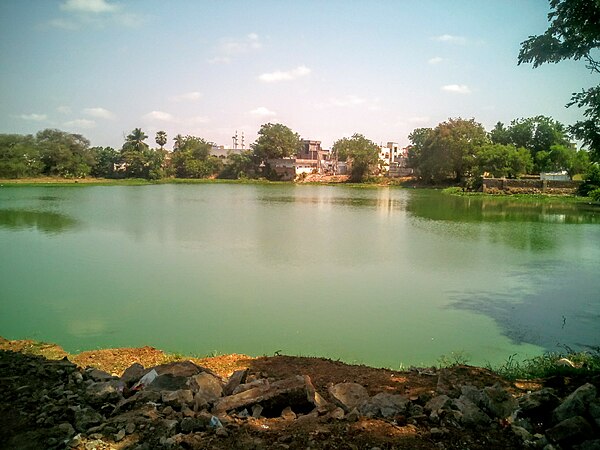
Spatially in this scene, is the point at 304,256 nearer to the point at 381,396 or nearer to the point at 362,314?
the point at 362,314

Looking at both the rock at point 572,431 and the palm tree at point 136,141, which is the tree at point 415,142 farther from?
the rock at point 572,431

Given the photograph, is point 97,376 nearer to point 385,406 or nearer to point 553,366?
point 385,406

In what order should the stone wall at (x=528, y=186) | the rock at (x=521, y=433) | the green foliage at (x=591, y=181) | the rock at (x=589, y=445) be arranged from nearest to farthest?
the rock at (x=589, y=445), the rock at (x=521, y=433), the green foliage at (x=591, y=181), the stone wall at (x=528, y=186)

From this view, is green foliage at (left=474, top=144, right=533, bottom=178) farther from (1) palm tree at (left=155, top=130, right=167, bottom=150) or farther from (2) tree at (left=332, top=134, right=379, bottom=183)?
(1) palm tree at (left=155, top=130, right=167, bottom=150)

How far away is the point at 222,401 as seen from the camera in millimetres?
3545

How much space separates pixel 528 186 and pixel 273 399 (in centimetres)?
4058

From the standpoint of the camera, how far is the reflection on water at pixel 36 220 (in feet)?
58.7

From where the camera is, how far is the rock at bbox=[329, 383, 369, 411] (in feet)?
12.1

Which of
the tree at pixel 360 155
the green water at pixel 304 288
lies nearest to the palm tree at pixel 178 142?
the tree at pixel 360 155

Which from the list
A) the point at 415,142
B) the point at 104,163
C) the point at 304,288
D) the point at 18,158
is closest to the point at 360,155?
the point at 415,142

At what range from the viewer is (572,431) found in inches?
117

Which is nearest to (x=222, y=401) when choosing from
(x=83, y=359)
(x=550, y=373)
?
(x=83, y=359)

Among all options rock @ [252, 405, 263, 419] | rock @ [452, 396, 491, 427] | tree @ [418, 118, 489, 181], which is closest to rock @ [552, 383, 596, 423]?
rock @ [452, 396, 491, 427]

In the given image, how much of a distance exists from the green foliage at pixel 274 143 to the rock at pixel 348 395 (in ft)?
199
